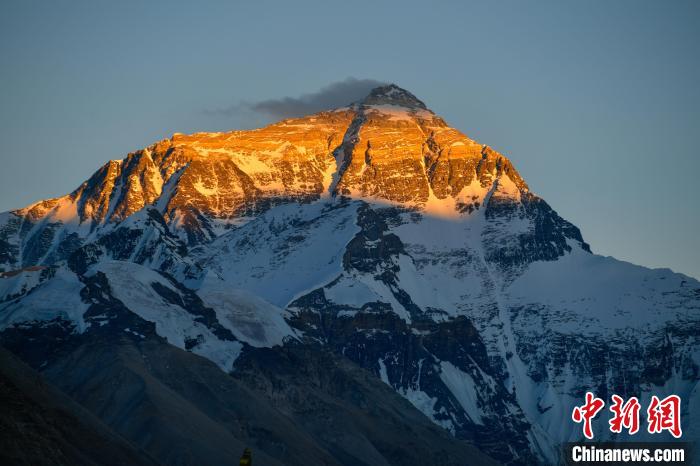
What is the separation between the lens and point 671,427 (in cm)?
19188

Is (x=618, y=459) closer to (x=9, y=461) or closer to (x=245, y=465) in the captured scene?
(x=245, y=465)

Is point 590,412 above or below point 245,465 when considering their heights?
above

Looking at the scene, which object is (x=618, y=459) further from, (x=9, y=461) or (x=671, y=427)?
(x=9, y=461)

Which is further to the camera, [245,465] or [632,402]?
[632,402]

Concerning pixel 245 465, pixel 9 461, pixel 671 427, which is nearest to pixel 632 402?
pixel 671 427

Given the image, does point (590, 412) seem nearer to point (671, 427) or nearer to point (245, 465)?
point (671, 427)

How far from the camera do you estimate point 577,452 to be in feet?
631

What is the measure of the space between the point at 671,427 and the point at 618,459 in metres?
6.05

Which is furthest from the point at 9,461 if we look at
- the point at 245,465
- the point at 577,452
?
the point at 577,452

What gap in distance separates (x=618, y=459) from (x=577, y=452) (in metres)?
4.29

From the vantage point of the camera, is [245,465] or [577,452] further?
[577,452]

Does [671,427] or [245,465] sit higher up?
[671,427]

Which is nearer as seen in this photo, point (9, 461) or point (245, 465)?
point (245, 465)

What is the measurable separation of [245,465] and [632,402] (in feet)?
158
